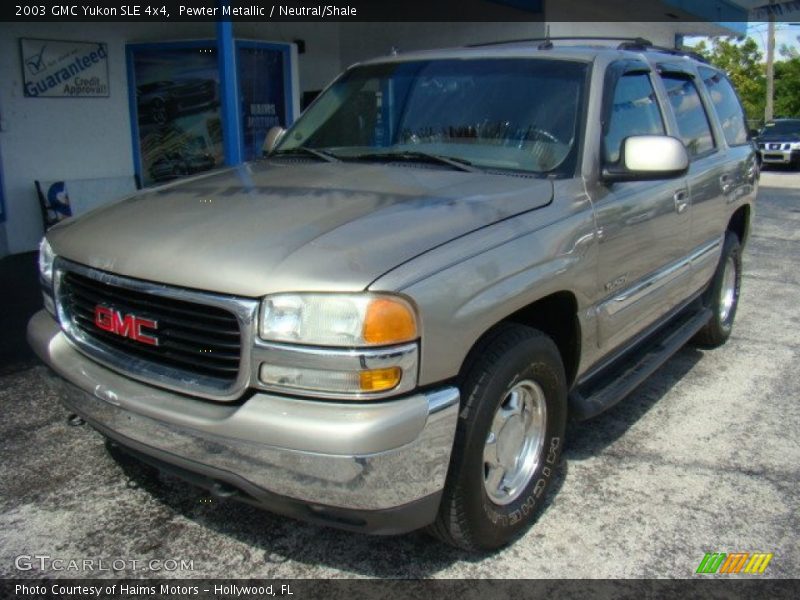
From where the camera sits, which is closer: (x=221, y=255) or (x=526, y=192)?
(x=221, y=255)

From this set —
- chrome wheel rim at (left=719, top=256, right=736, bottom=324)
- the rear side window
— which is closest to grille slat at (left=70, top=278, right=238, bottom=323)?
the rear side window

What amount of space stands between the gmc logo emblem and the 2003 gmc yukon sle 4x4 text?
0.03 ft

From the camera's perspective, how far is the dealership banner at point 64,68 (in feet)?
27.0

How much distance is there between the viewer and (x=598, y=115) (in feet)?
11.2

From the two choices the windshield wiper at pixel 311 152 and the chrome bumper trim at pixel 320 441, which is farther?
the windshield wiper at pixel 311 152

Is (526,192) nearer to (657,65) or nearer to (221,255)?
(221,255)

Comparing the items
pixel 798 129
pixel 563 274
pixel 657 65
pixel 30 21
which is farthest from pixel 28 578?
pixel 798 129

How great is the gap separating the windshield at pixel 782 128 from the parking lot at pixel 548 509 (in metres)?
20.0

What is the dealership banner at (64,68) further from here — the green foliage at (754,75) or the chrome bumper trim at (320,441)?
the green foliage at (754,75)

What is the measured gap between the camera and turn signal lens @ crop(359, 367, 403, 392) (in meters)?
2.25

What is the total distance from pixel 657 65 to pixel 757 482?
224 cm

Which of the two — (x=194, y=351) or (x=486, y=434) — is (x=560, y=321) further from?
(x=194, y=351)

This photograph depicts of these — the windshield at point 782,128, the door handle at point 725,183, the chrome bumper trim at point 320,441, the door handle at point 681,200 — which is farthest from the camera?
the windshield at point 782,128

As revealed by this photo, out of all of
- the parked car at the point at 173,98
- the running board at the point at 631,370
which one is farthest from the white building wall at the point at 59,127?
the running board at the point at 631,370
